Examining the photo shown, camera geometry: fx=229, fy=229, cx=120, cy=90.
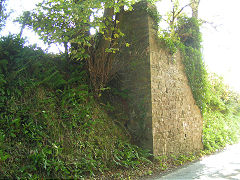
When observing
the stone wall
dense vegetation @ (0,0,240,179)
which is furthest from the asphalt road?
the stone wall

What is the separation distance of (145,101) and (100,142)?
6.06ft

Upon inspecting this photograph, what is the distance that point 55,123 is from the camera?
16.8 feet

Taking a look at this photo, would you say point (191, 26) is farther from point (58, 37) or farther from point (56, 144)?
point (56, 144)

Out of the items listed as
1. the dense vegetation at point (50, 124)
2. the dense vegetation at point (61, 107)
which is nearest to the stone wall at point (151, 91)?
the dense vegetation at point (61, 107)

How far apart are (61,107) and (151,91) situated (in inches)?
101

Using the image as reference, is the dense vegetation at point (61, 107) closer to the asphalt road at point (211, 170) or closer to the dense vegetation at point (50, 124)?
the dense vegetation at point (50, 124)

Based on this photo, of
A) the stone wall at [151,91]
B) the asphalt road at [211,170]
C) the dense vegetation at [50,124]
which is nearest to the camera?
the dense vegetation at [50,124]

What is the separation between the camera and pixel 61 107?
18.2 feet

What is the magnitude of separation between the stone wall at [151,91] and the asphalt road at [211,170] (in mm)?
721

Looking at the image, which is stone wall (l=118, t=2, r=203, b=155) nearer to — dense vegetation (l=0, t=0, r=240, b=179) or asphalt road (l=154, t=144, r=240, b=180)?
dense vegetation (l=0, t=0, r=240, b=179)

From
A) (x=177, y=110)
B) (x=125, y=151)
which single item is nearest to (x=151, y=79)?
(x=177, y=110)

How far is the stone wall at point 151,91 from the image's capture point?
654cm

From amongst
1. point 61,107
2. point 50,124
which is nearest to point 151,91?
point 61,107

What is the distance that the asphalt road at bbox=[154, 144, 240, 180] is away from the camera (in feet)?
17.7
